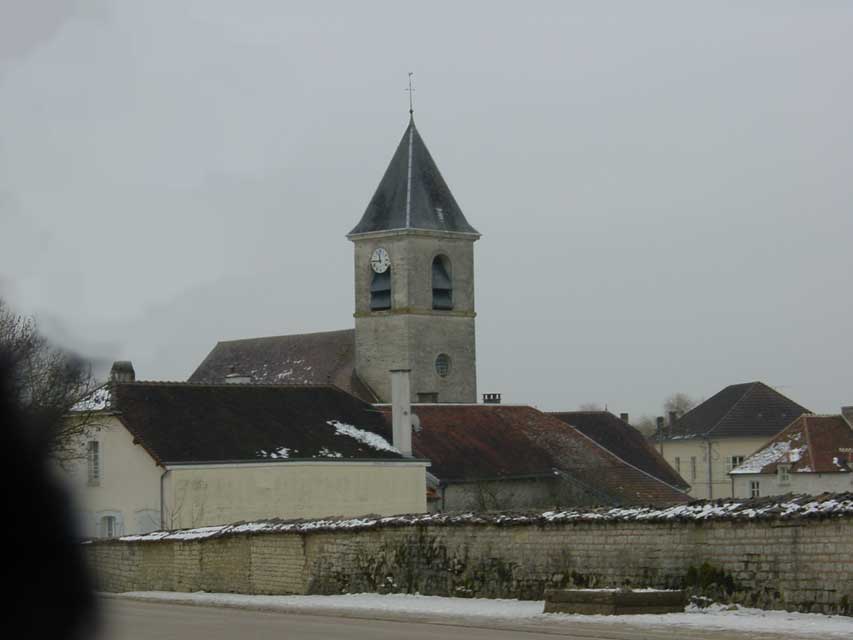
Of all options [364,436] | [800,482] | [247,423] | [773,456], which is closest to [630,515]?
[247,423]

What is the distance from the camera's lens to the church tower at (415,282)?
86938mm

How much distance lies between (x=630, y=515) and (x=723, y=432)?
73.4 metres

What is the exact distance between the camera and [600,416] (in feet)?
268

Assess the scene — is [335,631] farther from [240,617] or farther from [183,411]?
[183,411]

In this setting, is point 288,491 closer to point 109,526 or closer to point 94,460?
point 109,526

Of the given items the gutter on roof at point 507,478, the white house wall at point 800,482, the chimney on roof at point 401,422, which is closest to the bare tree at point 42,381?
the chimney on roof at point 401,422

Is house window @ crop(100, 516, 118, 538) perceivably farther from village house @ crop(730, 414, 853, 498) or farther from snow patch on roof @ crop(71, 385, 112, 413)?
village house @ crop(730, 414, 853, 498)

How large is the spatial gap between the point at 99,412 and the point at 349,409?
10367mm

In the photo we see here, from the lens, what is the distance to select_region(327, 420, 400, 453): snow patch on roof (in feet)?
183

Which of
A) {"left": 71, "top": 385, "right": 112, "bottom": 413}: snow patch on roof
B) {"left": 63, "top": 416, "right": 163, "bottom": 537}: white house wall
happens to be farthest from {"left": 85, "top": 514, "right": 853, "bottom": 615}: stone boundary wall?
{"left": 71, "top": 385, "right": 112, "bottom": 413}: snow patch on roof

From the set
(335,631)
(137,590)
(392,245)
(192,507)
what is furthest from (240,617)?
(392,245)

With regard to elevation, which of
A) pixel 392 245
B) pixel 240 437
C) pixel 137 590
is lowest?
pixel 137 590

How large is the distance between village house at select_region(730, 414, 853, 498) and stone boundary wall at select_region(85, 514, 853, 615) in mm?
39544

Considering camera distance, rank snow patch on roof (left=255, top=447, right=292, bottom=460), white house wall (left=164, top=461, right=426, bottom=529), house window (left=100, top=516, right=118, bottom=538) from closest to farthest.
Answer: white house wall (left=164, top=461, right=426, bottom=529) < house window (left=100, top=516, right=118, bottom=538) < snow patch on roof (left=255, top=447, right=292, bottom=460)
